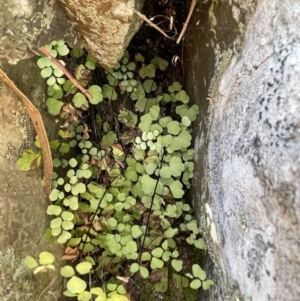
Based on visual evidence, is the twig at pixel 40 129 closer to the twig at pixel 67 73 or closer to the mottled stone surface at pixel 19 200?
the mottled stone surface at pixel 19 200

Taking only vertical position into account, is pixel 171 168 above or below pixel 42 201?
above

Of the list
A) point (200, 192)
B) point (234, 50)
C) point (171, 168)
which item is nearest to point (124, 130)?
point (171, 168)

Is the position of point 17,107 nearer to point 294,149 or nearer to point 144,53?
point 144,53

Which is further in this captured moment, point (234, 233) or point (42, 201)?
point (42, 201)

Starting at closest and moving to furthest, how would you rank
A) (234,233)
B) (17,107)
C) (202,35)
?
1. (234,233)
2. (17,107)
3. (202,35)

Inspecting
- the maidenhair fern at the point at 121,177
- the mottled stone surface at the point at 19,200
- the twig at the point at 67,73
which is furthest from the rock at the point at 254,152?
the mottled stone surface at the point at 19,200

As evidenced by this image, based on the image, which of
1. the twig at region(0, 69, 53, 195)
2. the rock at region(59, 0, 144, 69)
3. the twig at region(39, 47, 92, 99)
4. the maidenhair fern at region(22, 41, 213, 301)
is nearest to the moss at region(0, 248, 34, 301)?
the maidenhair fern at region(22, 41, 213, 301)
